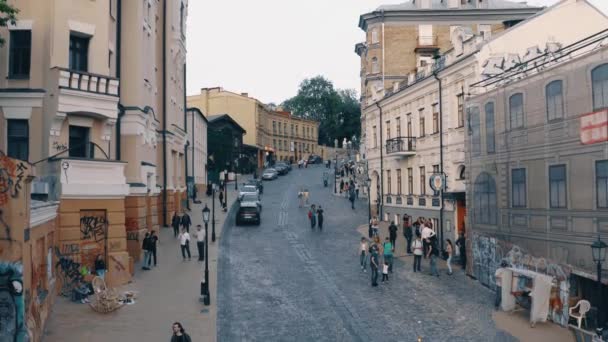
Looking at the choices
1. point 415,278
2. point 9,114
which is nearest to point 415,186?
point 415,278

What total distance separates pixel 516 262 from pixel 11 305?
1541 cm

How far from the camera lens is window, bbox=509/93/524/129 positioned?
19953 mm

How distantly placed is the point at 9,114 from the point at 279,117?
76052mm

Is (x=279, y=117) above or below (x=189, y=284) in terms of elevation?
above

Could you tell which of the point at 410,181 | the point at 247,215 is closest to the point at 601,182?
the point at 410,181

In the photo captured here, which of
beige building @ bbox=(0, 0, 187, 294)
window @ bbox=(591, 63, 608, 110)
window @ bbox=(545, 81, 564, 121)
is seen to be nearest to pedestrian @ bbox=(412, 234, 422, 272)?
window @ bbox=(545, 81, 564, 121)

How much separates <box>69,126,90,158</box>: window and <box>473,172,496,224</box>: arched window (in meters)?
14.9

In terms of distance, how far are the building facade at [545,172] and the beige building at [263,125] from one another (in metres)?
57.4

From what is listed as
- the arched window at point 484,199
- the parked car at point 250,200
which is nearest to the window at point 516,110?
the arched window at point 484,199

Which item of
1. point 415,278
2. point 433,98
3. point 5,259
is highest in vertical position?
point 433,98

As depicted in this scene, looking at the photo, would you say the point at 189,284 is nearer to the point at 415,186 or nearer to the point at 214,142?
the point at 415,186

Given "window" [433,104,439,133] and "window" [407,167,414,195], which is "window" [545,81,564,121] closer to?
"window" [433,104,439,133]

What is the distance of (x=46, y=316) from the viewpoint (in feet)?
50.0

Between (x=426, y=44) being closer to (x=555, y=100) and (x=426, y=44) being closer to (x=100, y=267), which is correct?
(x=555, y=100)
